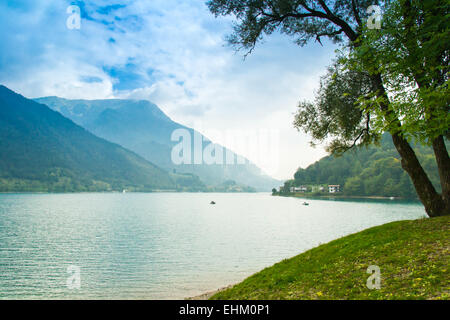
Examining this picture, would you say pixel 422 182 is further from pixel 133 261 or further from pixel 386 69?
pixel 133 261

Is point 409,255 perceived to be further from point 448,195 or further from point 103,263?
point 103,263

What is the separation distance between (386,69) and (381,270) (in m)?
6.76

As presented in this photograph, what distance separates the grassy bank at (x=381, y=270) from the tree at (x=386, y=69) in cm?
353

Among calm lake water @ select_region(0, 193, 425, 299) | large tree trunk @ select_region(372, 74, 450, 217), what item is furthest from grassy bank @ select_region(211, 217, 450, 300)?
calm lake water @ select_region(0, 193, 425, 299)

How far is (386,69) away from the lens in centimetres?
1030

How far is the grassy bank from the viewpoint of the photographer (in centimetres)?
725

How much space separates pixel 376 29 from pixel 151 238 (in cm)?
3553

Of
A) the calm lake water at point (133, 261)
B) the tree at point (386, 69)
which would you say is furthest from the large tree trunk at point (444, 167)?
the calm lake water at point (133, 261)

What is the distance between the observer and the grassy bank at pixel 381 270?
7254mm

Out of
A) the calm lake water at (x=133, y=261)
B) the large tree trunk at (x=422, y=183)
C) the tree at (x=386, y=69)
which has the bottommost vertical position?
the calm lake water at (x=133, y=261)

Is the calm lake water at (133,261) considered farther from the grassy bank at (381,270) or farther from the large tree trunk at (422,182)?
the large tree trunk at (422,182)
